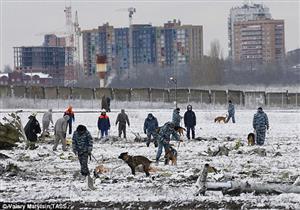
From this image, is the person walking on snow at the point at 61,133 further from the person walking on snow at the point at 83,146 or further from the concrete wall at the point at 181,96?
the concrete wall at the point at 181,96

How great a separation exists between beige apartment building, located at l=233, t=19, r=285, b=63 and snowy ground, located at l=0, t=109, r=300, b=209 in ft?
507

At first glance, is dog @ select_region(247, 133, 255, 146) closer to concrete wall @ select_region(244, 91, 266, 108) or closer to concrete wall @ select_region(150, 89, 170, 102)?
concrete wall @ select_region(244, 91, 266, 108)

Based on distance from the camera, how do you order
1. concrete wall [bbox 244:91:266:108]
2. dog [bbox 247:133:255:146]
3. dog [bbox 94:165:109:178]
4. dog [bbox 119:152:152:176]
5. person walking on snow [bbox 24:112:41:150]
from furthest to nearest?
concrete wall [bbox 244:91:266:108] → person walking on snow [bbox 24:112:41:150] → dog [bbox 247:133:255:146] → dog [bbox 94:165:109:178] → dog [bbox 119:152:152:176]

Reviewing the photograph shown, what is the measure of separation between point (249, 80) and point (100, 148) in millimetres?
94928

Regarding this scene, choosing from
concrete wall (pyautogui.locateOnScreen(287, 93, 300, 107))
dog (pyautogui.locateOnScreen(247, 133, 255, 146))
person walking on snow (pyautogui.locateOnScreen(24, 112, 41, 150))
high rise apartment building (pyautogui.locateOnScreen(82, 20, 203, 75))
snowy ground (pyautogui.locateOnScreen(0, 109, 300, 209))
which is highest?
high rise apartment building (pyautogui.locateOnScreen(82, 20, 203, 75))

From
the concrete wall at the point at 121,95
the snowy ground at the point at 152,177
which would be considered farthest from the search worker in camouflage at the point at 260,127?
the concrete wall at the point at 121,95

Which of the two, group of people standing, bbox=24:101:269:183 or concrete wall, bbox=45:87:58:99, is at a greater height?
concrete wall, bbox=45:87:58:99

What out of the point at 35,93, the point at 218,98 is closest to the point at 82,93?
the point at 35,93

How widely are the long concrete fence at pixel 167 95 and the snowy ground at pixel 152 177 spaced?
3116 centimetres

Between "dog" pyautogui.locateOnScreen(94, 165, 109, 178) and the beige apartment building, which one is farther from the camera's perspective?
the beige apartment building

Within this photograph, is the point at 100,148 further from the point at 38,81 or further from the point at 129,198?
the point at 38,81

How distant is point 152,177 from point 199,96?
1783 inches

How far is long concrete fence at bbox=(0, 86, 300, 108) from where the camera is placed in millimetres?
63688

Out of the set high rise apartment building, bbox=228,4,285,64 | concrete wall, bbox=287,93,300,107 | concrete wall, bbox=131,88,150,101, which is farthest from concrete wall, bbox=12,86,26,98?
high rise apartment building, bbox=228,4,285,64
